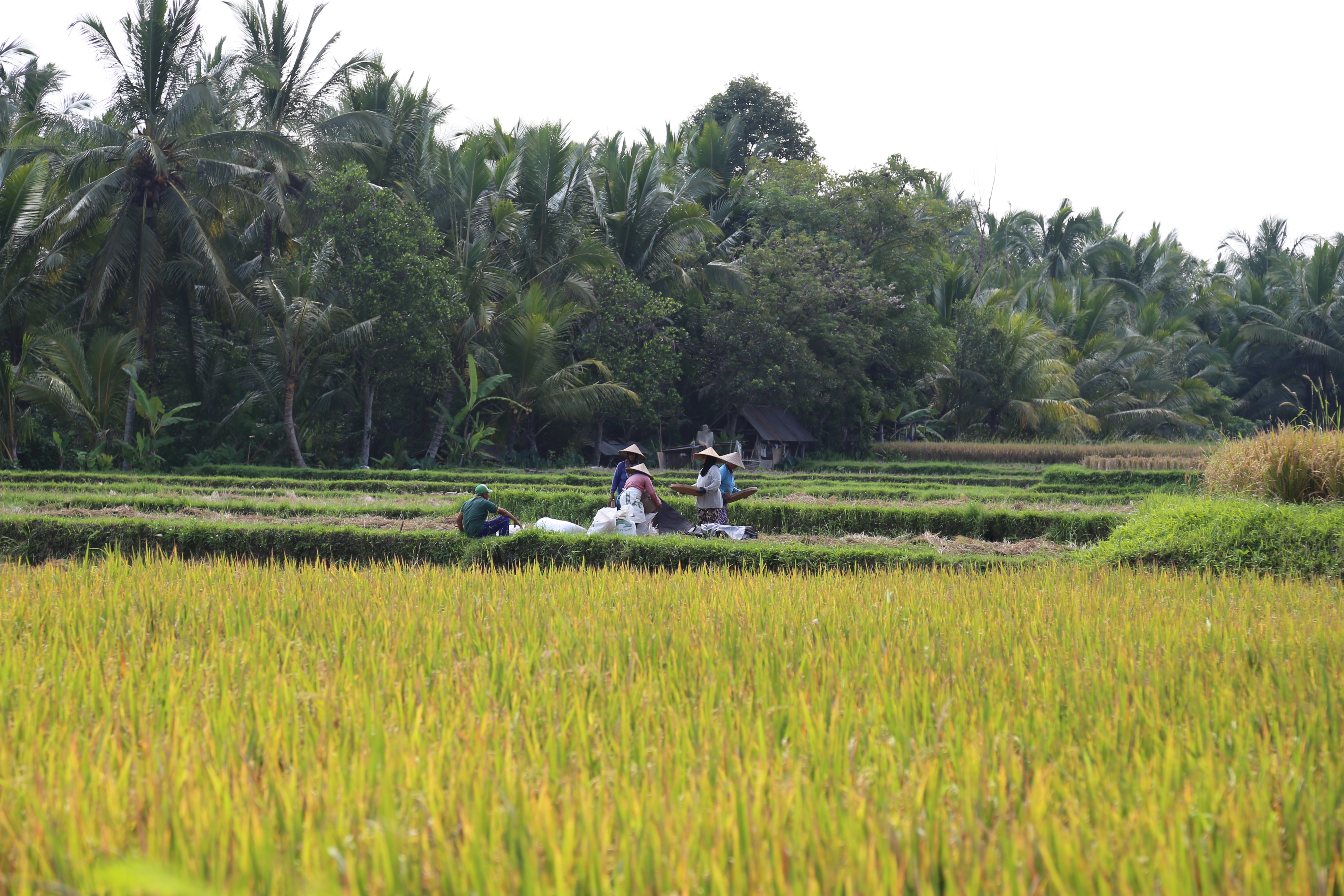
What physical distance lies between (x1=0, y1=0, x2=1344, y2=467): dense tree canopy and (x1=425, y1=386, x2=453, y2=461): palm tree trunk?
0.23 feet

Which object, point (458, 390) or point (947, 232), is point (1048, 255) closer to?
point (947, 232)

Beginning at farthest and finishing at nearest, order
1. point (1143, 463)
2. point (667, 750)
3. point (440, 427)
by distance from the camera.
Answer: point (440, 427) < point (1143, 463) < point (667, 750)

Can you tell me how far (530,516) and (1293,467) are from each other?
7454 millimetres

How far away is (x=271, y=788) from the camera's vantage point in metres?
1.94

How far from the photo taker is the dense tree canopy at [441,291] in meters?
16.1

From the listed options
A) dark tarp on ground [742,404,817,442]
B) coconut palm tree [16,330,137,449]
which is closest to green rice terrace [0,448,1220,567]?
coconut palm tree [16,330,137,449]

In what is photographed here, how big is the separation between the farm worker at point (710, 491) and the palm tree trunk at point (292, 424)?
10.7 m

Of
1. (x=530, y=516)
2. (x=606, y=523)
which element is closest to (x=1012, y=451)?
(x=530, y=516)

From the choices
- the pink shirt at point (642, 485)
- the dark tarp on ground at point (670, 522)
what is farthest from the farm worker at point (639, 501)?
the dark tarp on ground at point (670, 522)

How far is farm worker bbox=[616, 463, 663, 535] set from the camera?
8.14 m

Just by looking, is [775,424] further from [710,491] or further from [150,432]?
[710,491]

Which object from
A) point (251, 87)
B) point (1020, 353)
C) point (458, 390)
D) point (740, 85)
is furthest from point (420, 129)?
point (1020, 353)

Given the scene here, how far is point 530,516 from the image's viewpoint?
1102 centimetres

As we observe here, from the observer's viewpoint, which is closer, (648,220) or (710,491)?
(710,491)
